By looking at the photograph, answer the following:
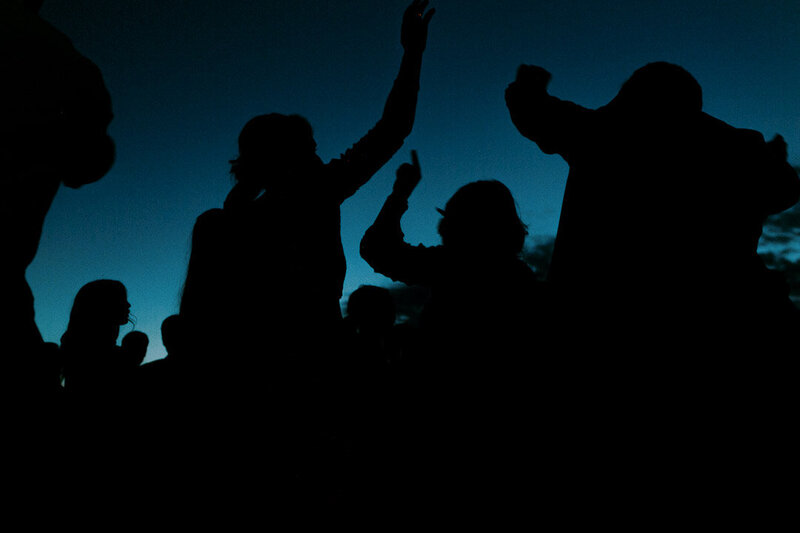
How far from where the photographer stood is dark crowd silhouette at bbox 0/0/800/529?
1.32 m

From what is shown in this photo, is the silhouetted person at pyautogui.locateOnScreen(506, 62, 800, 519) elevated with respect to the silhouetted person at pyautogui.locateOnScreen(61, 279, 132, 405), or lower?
elevated

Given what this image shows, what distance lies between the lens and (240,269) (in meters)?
1.89

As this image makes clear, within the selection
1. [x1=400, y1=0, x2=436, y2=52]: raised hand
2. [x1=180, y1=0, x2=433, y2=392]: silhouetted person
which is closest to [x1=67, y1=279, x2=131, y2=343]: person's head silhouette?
[x1=180, y1=0, x2=433, y2=392]: silhouetted person

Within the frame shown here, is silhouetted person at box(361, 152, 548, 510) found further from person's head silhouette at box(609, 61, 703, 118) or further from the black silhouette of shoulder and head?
the black silhouette of shoulder and head

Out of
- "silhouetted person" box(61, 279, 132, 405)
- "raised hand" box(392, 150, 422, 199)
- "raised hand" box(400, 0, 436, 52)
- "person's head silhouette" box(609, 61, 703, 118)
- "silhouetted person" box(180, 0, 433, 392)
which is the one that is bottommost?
"silhouetted person" box(61, 279, 132, 405)

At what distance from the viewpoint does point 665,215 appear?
1.48 meters

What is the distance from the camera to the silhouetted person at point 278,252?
1.81m

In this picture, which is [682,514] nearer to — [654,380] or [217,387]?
[654,380]

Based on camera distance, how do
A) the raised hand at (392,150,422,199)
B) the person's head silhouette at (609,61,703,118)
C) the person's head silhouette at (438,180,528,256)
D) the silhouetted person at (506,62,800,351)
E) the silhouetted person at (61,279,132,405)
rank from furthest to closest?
the silhouetted person at (61,279,132,405) < the raised hand at (392,150,422,199) < the person's head silhouette at (438,180,528,256) < the person's head silhouette at (609,61,703,118) < the silhouetted person at (506,62,800,351)

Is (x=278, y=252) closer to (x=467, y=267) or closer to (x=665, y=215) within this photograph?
(x=467, y=267)

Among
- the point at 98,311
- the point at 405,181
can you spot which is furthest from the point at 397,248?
the point at 98,311

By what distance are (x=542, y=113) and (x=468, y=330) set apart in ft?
3.23

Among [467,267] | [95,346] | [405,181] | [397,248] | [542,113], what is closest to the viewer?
[542,113]

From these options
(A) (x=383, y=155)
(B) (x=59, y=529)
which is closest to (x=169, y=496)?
(B) (x=59, y=529)
